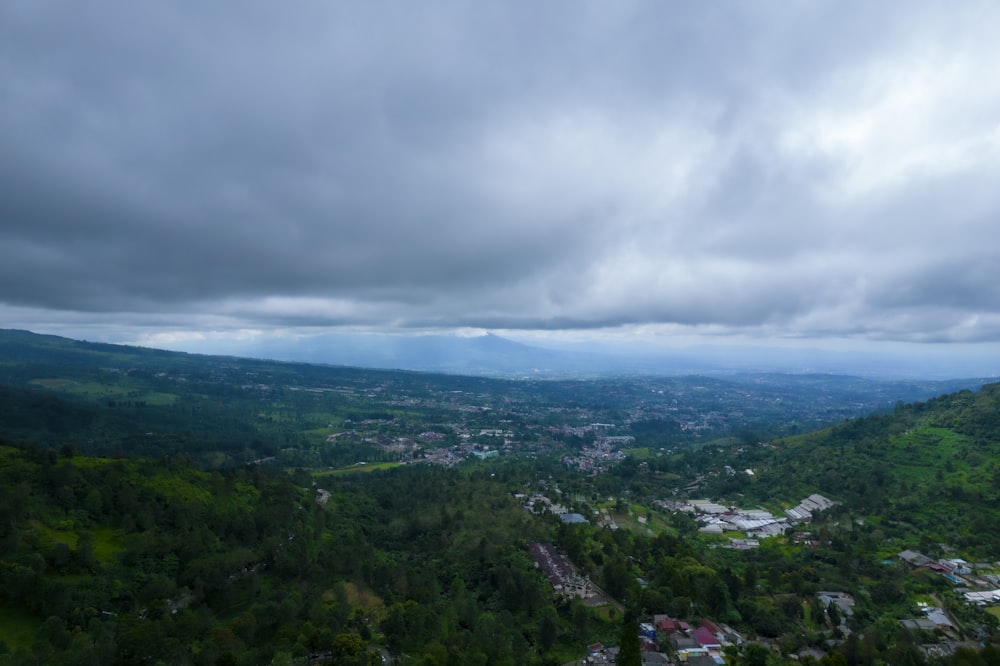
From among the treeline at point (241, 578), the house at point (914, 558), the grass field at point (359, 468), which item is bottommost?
the grass field at point (359, 468)

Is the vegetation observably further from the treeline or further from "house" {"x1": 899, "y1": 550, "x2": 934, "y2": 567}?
"house" {"x1": 899, "y1": 550, "x2": 934, "y2": 567}

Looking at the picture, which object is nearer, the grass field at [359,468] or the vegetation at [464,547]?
the vegetation at [464,547]

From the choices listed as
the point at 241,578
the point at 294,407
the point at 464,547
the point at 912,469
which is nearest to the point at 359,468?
the point at 464,547

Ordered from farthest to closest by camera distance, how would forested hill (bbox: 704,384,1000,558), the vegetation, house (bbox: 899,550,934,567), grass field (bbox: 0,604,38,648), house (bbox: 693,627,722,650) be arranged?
forested hill (bbox: 704,384,1000,558) → house (bbox: 899,550,934,567) → house (bbox: 693,627,722,650) → the vegetation → grass field (bbox: 0,604,38,648)

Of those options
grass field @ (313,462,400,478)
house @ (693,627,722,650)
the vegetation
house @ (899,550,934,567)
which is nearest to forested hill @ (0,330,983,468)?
the vegetation

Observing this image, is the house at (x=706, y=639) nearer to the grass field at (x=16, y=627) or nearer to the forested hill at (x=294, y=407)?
the grass field at (x=16, y=627)

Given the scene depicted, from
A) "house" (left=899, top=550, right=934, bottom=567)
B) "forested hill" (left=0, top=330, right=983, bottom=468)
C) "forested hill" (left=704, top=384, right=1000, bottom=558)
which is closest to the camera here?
"house" (left=899, top=550, right=934, bottom=567)

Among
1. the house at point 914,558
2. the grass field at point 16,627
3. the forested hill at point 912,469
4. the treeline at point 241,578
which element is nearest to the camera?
the grass field at point 16,627

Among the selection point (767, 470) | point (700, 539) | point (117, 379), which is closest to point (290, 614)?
point (700, 539)

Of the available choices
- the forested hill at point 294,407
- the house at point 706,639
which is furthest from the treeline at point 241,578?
the forested hill at point 294,407

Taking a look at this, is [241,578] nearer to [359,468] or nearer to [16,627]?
[16,627]
